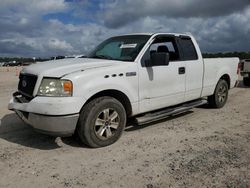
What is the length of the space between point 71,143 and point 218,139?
255cm

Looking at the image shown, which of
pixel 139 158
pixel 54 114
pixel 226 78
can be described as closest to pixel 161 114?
pixel 139 158

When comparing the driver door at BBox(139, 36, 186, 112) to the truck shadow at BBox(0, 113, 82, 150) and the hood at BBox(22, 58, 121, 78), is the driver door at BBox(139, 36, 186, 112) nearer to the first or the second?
the hood at BBox(22, 58, 121, 78)

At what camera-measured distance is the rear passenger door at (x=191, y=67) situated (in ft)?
21.0

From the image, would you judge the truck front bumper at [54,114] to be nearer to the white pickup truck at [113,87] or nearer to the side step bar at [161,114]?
the white pickup truck at [113,87]

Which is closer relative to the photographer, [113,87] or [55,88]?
[55,88]

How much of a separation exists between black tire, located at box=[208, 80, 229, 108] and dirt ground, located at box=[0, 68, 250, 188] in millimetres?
1484

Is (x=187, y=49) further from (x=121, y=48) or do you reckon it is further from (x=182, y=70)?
(x=121, y=48)

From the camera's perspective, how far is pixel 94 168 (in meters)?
4.05

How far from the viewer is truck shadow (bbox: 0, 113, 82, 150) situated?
196 inches

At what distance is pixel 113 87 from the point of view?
4.87 metres

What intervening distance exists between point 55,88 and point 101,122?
0.93 meters

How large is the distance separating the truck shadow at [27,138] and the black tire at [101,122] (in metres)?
0.42

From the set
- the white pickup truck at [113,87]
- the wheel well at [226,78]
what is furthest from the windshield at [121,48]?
the wheel well at [226,78]

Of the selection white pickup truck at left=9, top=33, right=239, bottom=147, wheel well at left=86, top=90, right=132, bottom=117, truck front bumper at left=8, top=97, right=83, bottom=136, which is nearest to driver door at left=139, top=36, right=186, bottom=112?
white pickup truck at left=9, top=33, right=239, bottom=147
